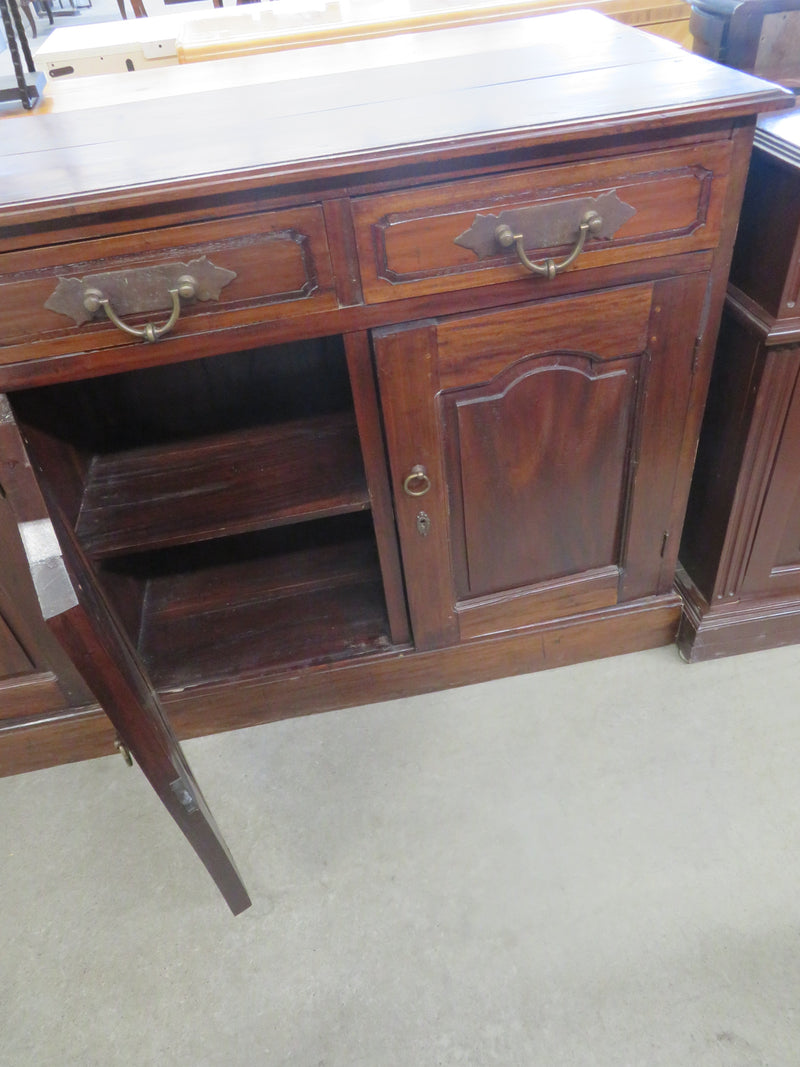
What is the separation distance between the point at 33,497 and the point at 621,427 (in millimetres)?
685

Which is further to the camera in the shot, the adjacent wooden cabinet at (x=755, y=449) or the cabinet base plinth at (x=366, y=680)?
the cabinet base plinth at (x=366, y=680)

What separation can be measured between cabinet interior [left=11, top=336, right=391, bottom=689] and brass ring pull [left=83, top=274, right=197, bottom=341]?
0.89 feet

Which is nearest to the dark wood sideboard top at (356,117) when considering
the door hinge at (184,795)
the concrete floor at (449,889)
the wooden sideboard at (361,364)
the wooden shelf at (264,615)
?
the wooden sideboard at (361,364)

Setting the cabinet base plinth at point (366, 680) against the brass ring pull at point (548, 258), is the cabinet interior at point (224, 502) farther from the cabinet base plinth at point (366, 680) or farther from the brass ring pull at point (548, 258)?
the brass ring pull at point (548, 258)

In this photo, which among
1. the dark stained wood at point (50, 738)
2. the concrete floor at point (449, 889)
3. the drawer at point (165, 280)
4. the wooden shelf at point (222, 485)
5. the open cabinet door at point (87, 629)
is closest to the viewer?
the open cabinet door at point (87, 629)

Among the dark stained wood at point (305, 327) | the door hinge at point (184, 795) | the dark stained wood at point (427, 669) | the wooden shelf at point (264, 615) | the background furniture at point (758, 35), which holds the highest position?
the background furniture at point (758, 35)

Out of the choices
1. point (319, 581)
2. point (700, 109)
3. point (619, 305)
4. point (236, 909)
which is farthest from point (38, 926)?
point (700, 109)

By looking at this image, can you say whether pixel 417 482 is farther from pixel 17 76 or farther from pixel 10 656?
pixel 17 76

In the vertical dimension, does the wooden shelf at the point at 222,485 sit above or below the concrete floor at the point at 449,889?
above

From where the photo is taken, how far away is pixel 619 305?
0.87 meters

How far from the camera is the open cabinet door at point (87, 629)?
0.62m

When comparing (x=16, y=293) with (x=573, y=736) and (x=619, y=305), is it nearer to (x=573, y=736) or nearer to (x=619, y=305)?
(x=619, y=305)

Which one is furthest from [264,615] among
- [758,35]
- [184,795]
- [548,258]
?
[758,35]

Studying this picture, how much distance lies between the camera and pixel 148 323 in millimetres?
771
